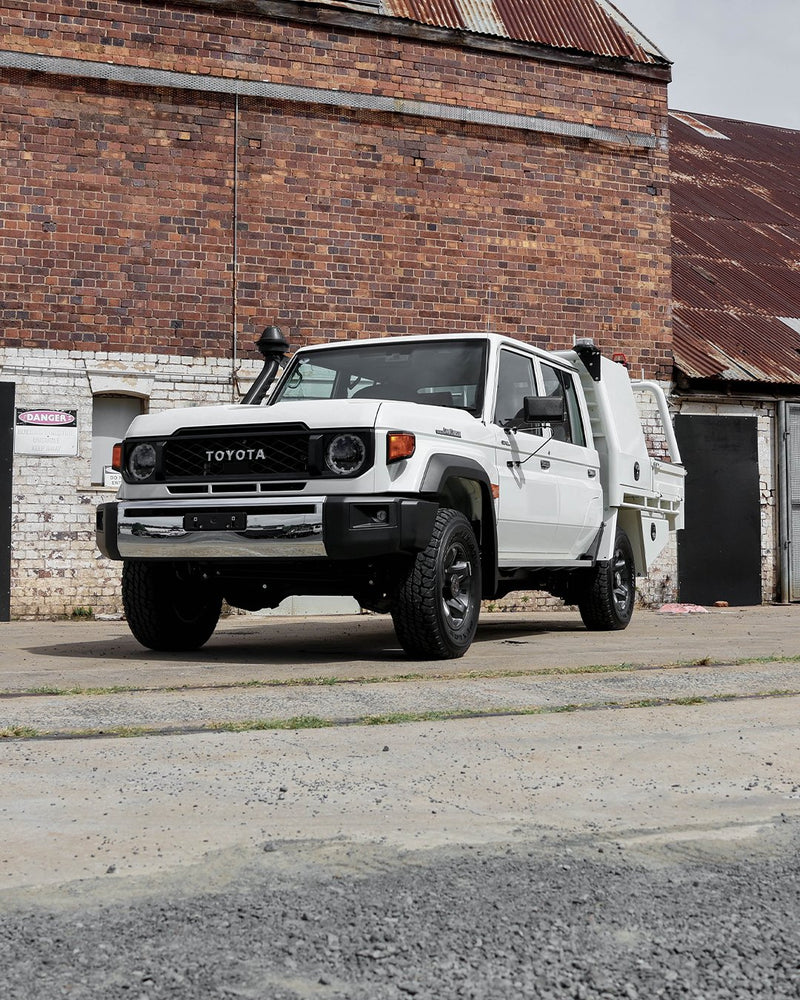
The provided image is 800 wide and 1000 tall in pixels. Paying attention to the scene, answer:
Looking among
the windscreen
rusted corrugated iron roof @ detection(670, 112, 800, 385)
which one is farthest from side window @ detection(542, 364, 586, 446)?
rusted corrugated iron roof @ detection(670, 112, 800, 385)

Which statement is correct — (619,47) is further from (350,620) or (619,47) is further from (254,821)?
(254,821)

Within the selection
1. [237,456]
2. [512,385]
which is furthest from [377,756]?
[512,385]

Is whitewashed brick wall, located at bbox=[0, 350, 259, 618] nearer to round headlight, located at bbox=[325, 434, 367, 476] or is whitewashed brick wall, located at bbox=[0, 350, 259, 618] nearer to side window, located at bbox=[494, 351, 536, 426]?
side window, located at bbox=[494, 351, 536, 426]

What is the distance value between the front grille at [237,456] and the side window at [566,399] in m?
2.64

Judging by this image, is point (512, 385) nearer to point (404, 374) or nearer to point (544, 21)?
point (404, 374)

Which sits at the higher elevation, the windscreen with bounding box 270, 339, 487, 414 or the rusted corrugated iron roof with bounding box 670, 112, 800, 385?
the rusted corrugated iron roof with bounding box 670, 112, 800, 385

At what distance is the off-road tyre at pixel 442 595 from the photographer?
746 centimetres

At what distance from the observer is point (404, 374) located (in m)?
8.68

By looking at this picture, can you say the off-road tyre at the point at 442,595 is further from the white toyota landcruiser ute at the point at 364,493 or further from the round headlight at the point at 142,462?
the round headlight at the point at 142,462

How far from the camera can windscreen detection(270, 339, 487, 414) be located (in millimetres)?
8578

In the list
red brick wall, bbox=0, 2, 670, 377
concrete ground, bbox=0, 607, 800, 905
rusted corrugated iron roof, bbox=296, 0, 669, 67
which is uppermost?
rusted corrugated iron roof, bbox=296, 0, 669, 67

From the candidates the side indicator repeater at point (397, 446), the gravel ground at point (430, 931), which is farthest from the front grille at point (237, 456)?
the gravel ground at point (430, 931)

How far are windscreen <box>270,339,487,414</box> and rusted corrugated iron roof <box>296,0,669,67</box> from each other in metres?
7.58

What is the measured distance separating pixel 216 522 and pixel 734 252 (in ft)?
49.7
